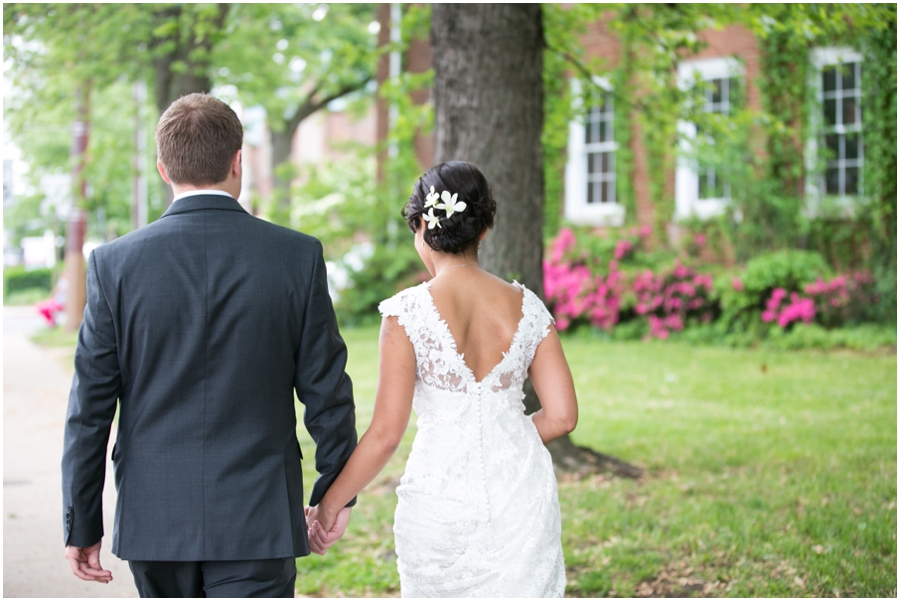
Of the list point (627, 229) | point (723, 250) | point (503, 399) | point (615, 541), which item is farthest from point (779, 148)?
point (503, 399)

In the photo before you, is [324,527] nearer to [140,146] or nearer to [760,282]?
[760,282]

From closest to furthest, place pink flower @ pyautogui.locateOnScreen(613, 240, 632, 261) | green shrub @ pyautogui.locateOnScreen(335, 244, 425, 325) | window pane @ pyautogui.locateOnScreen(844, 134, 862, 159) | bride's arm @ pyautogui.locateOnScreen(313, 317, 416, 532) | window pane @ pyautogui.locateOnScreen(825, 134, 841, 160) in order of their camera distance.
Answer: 1. bride's arm @ pyautogui.locateOnScreen(313, 317, 416, 532)
2. window pane @ pyautogui.locateOnScreen(844, 134, 862, 159)
3. window pane @ pyautogui.locateOnScreen(825, 134, 841, 160)
4. pink flower @ pyautogui.locateOnScreen(613, 240, 632, 261)
5. green shrub @ pyautogui.locateOnScreen(335, 244, 425, 325)

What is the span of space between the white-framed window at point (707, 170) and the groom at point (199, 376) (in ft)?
41.3

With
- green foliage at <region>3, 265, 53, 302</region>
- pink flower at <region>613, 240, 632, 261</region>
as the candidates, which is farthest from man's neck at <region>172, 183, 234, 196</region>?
green foliage at <region>3, 265, 53, 302</region>

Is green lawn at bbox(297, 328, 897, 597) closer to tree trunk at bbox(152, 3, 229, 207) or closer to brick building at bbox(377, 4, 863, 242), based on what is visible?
brick building at bbox(377, 4, 863, 242)

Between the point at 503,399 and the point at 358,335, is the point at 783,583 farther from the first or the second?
the point at 358,335

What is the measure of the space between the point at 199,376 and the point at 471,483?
95 cm

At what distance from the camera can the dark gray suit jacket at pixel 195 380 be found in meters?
2.45

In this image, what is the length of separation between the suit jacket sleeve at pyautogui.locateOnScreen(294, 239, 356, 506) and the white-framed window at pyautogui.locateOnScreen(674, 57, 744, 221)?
12438mm

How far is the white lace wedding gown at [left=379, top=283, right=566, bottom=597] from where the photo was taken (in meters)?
2.79

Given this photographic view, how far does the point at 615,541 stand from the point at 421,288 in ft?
9.35

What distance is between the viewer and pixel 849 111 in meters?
13.7

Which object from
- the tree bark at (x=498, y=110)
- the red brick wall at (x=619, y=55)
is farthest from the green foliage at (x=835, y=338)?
the tree bark at (x=498, y=110)

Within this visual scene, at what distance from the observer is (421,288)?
A: 2.80 m
